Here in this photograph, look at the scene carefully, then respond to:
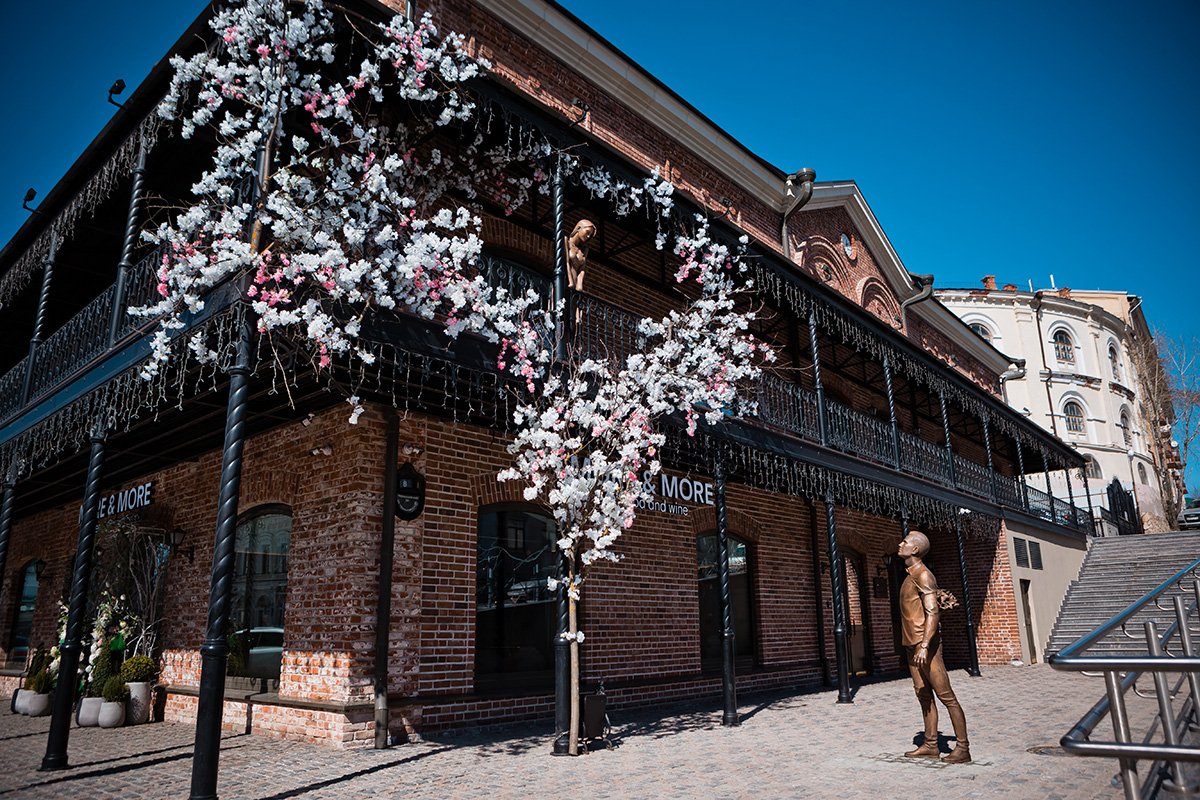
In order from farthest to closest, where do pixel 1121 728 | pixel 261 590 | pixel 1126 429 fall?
pixel 1126 429 < pixel 261 590 < pixel 1121 728

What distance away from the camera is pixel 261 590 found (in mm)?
8508

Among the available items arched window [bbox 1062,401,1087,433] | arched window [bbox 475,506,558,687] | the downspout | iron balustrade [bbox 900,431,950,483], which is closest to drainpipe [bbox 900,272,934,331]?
iron balustrade [bbox 900,431,950,483]

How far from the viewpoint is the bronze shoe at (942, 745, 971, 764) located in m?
5.71

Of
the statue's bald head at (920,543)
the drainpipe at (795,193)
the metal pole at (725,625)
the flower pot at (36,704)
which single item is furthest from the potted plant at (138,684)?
the drainpipe at (795,193)

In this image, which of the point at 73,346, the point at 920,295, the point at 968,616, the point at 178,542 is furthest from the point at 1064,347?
the point at 73,346

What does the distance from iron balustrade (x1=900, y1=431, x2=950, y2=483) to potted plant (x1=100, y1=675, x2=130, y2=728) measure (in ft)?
38.2

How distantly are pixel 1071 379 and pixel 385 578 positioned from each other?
127 ft

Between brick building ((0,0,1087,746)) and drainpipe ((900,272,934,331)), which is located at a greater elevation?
drainpipe ((900,272,934,331))

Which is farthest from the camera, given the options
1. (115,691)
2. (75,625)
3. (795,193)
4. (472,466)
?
(795,193)

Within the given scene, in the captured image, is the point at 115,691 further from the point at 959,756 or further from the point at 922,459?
the point at 922,459

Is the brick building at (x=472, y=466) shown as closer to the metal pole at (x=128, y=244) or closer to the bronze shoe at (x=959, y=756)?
the metal pole at (x=128, y=244)

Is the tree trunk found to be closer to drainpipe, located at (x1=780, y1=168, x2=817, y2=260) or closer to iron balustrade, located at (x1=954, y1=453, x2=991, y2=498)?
drainpipe, located at (x1=780, y1=168, x2=817, y2=260)

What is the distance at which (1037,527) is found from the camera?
18875 mm

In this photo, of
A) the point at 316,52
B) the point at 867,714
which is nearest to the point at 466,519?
the point at 316,52
